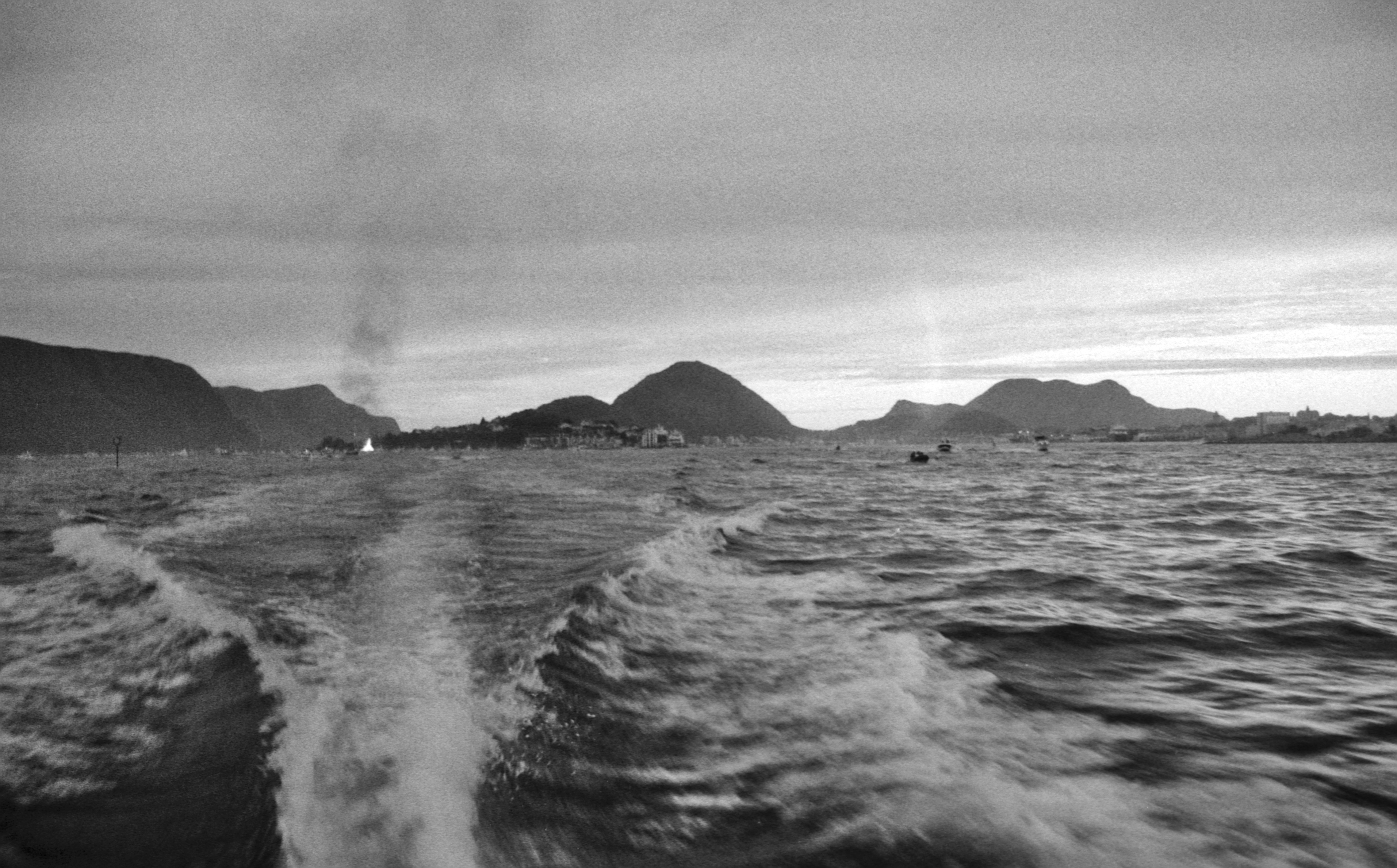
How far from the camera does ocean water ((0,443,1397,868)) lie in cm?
398

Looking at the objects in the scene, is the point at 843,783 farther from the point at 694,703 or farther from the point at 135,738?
the point at 135,738

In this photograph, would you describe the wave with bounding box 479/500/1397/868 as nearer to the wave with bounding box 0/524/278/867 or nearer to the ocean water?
the ocean water

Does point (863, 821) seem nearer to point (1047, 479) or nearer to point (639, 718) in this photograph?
point (639, 718)

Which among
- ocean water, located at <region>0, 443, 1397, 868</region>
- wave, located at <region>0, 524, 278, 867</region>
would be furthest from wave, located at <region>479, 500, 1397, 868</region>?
wave, located at <region>0, 524, 278, 867</region>

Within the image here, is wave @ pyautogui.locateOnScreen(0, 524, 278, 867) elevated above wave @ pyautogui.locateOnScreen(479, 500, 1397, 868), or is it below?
above

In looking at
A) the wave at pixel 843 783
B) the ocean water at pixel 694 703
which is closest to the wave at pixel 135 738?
the ocean water at pixel 694 703

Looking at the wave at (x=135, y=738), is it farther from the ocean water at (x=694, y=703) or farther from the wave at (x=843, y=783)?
the wave at (x=843, y=783)

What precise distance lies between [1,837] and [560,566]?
8.52 metres

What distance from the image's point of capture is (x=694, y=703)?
20.1ft

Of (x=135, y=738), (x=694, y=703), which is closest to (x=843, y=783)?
(x=694, y=703)

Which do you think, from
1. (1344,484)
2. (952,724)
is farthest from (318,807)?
(1344,484)

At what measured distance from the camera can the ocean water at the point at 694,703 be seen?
3.98 m

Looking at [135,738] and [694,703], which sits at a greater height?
[135,738]

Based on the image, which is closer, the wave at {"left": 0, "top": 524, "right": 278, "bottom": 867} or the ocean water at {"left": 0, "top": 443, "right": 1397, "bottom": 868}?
the wave at {"left": 0, "top": 524, "right": 278, "bottom": 867}
